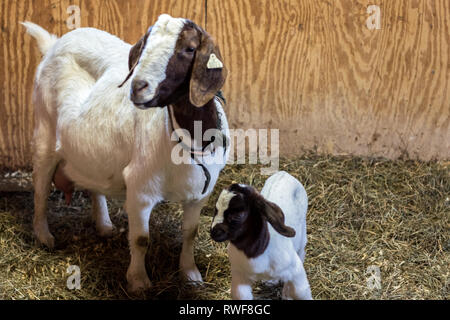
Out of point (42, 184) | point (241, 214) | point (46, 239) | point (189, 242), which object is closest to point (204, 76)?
point (241, 214)

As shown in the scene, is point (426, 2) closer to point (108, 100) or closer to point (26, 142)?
point (108, 100)

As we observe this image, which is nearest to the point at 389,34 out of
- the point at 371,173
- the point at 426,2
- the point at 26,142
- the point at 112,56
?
the point at 426,2

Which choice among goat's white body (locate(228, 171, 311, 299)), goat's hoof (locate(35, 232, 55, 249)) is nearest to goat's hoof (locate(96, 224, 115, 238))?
goat's hoof (locate(35, 232, 55, 249))

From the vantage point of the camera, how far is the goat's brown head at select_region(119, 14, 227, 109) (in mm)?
2408

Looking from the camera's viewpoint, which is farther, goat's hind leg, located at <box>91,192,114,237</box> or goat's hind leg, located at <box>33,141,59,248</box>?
goat's hind leg, located at <box>91,192,114,237</box>

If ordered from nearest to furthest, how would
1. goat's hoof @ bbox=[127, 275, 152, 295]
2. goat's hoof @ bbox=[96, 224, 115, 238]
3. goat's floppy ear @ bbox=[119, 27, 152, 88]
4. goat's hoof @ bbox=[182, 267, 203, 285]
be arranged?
goat's floppy ear @ bbox=[119, 27, 152, 88] → goat's hoof @ bbox=[127, 275, 152, 295] → goat's hoof @ bbox=[182, 267, 203, 285] → goat's hoof @ bbox=[96, 224, 115, 238]

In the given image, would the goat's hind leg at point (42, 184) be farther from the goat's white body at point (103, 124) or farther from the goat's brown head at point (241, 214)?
the goat's brown head at point (241, 214)

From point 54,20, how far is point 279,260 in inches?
98.5

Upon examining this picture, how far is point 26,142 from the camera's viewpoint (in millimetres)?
4316

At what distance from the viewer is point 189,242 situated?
10.9 feet

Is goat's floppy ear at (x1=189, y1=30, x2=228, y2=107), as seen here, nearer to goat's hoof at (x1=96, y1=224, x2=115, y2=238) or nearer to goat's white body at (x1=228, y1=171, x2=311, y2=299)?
goat's white body at (x1=228, y1=171, x2=311, y2=299)

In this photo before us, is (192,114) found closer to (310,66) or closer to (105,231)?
(105,231)

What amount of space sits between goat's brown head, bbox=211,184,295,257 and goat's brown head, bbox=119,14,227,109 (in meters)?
0.41

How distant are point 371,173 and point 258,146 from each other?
33.6 inches
